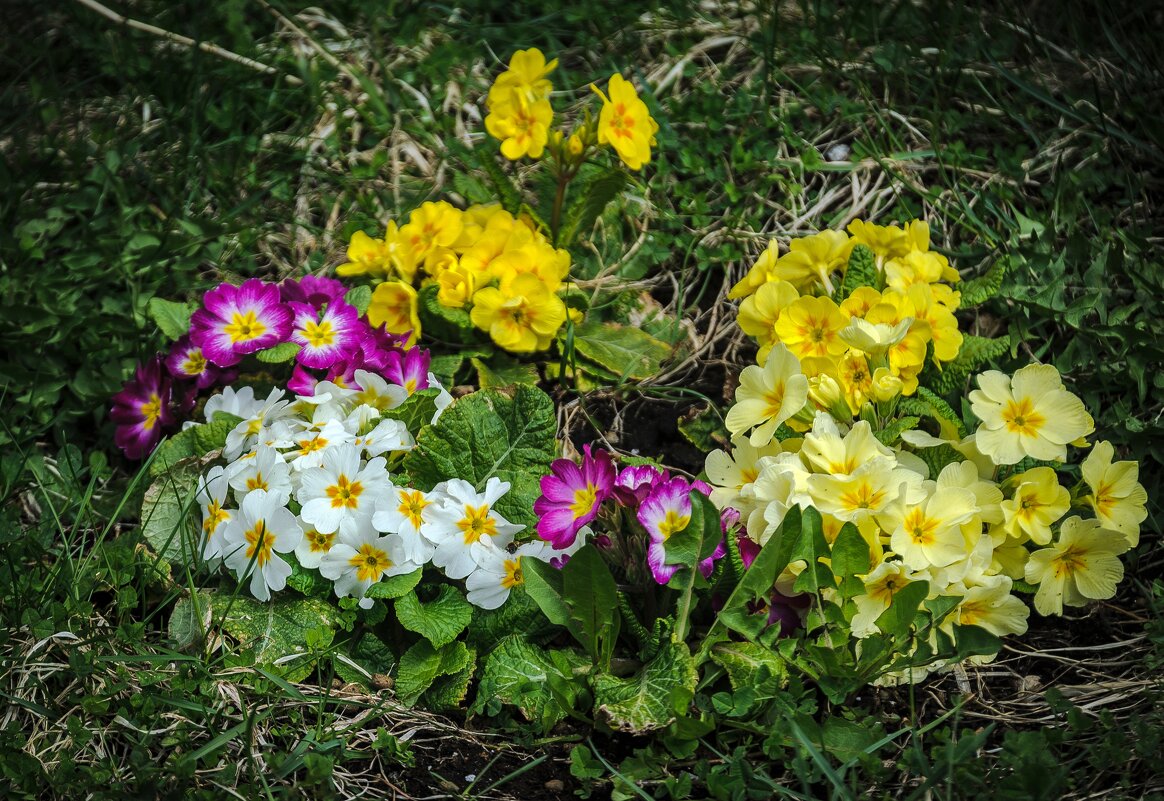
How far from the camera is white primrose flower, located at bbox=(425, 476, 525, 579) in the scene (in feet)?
6.40

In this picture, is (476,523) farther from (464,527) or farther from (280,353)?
(280,353)

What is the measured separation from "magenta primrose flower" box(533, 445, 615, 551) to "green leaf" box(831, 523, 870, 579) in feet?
Answer: 1.34

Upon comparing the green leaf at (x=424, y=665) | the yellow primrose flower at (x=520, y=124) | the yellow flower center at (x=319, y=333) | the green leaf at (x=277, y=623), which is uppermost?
the yellow primrose flower at (x=520, y=124)

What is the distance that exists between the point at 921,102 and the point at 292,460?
7.28ft

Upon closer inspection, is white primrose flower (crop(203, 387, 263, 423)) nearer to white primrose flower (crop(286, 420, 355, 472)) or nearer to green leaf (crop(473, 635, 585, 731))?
white primrose flower (crop(286, 420, 355, 472))

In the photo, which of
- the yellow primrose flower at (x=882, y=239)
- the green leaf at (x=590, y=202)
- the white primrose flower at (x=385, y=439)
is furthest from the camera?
the green leaf at (x=590, y=202)

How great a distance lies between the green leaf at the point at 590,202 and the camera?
8.59 feet

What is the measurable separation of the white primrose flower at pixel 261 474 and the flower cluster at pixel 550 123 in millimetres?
976

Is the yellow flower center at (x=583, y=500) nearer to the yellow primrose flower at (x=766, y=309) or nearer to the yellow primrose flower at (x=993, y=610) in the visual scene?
the yellow primrose flower at (x=766, y=309)

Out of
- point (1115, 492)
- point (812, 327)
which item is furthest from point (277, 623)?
point (1115, 492)

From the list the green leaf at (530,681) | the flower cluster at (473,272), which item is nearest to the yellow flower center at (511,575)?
the green leaf at (530,681)

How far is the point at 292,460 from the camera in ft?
6.72

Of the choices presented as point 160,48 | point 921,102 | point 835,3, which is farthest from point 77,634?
point 835,3

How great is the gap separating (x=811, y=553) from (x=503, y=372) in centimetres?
100
